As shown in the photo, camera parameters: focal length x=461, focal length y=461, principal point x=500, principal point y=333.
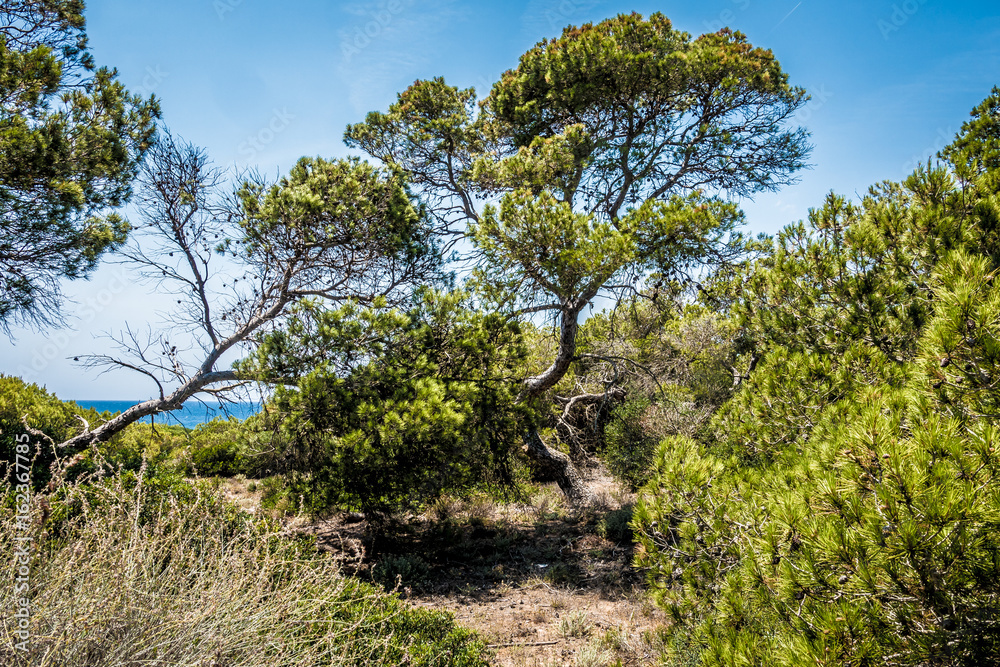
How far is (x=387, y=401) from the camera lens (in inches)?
221

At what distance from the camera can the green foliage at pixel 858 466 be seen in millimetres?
1673

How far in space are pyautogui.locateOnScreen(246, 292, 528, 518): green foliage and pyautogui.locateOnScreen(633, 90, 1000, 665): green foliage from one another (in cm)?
313

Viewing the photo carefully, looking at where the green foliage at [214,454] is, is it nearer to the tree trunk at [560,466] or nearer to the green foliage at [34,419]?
the green foliage at [34,419]

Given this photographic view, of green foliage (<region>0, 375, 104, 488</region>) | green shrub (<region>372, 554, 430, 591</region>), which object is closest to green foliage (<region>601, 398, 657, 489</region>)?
green shrub (<region>372, 554, 430, 591</region>)

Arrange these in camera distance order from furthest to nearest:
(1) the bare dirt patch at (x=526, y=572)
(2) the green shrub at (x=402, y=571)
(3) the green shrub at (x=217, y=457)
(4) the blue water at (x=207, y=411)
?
(3) the green shrub at (x=217, y=457) < (4) the blue water at (x=207, y=411) < (2) the green shrub at (x=402, y=571) < (1) the bare dirt patch at (x=526, y=572)

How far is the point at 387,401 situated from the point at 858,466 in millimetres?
4698

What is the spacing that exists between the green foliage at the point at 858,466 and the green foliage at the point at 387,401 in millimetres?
3130

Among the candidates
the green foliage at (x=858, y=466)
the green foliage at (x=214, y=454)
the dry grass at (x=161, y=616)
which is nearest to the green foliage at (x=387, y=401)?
the dry grass at (x=161, y=616)

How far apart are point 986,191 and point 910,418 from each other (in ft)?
7.04

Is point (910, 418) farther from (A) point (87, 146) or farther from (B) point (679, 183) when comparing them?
(A) point (87, 146)

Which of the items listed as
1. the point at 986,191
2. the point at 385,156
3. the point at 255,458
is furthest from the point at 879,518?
the point at 385,156

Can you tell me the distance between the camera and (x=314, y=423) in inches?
229

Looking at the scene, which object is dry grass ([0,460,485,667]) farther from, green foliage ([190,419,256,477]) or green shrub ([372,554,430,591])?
green foliage ([190,419,256,477])

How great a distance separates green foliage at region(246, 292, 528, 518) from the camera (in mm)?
5559
